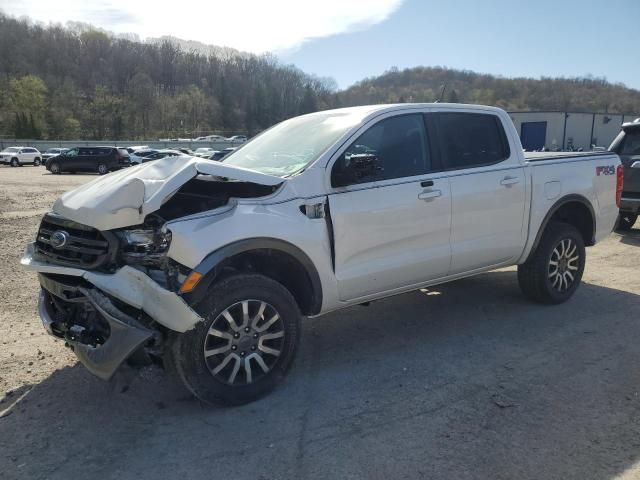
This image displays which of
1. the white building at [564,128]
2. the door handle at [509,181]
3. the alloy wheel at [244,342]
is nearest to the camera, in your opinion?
the alloy wheel at [244,342]

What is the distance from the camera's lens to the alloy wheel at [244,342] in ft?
11.3

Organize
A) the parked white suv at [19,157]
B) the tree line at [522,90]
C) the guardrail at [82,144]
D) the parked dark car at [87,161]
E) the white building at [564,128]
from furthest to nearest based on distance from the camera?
the tree line at [522,90], the guardrail at [82,144], the white building at [564,128], the parked white suv at [19,157], the parked dark car at [87,161]

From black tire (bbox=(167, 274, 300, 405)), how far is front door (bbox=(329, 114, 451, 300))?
0.58m

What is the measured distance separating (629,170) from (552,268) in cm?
521

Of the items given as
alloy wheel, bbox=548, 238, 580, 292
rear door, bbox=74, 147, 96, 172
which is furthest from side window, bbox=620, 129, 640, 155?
rear door, bbox=74, 147, 96, 172

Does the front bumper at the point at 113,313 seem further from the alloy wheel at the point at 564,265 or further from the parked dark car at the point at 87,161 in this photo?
the parked dark car at the point at 87,161

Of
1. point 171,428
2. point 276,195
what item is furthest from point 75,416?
point 276,195

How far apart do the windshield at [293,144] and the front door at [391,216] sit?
0.80 ft

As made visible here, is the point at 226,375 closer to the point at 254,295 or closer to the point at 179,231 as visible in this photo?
the point at 254,295

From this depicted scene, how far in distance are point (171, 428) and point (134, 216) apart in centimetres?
137

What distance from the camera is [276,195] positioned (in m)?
3.69

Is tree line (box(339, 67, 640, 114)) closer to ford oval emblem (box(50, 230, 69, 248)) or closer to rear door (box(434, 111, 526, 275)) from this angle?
rear door (box(434, 111, 526, 275))

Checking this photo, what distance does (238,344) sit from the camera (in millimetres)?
3539

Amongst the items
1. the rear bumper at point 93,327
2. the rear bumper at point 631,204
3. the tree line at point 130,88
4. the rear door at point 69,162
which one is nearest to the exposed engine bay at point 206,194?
the rear bumper at point 93,327
